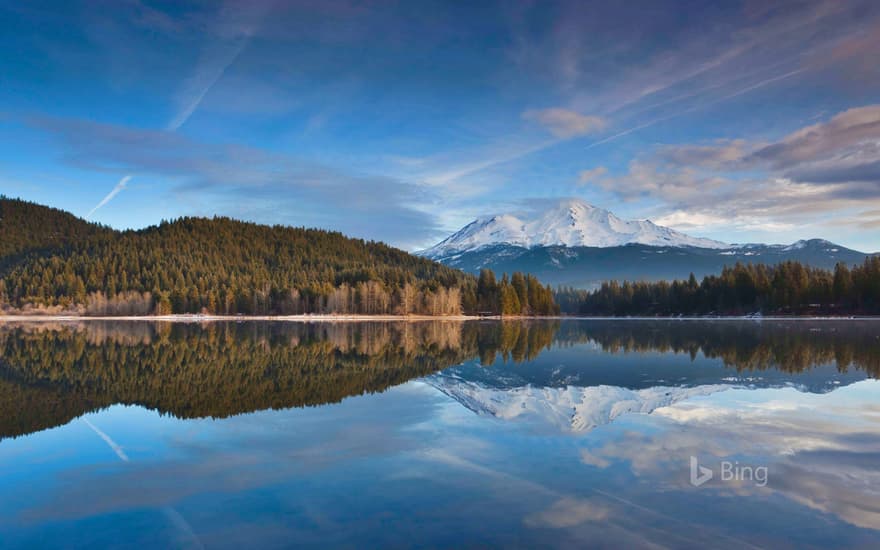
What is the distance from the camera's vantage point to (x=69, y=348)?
42719 millimetres

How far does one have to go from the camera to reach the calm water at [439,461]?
893 centimetres

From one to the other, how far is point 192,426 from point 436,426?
7033 millimetres

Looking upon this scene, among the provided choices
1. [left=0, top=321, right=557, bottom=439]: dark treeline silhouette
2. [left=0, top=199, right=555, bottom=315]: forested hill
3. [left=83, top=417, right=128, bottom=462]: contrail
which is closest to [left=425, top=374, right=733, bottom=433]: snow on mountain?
[left=0, top=321, right=557, bottom=439]: dark treeline silhouette

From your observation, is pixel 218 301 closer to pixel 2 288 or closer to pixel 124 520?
pixel 2 288

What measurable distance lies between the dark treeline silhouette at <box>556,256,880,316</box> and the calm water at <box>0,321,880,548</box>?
108159 mm

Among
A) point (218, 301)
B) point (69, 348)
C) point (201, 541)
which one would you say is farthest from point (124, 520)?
point (218, 301)

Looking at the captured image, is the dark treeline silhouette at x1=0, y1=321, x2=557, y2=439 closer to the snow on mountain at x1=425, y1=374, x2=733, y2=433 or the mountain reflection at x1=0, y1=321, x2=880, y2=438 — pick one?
the mountain reflection at x1=0, y1=321, x2=880, y2=438

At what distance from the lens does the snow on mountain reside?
17.3 meters

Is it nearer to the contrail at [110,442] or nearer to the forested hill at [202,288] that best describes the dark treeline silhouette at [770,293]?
the forested hill at [202,288]

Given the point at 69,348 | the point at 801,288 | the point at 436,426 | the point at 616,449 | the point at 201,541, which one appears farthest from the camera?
the point at 801,288

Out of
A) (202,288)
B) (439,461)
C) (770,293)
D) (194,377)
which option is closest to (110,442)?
(439,461)

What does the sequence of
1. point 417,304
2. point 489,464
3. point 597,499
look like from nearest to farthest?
point 597,499, point 489,464, point 417,304

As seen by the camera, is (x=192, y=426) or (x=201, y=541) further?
(x=192, y=426)

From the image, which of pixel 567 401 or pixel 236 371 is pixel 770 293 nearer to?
pixel 567 401
